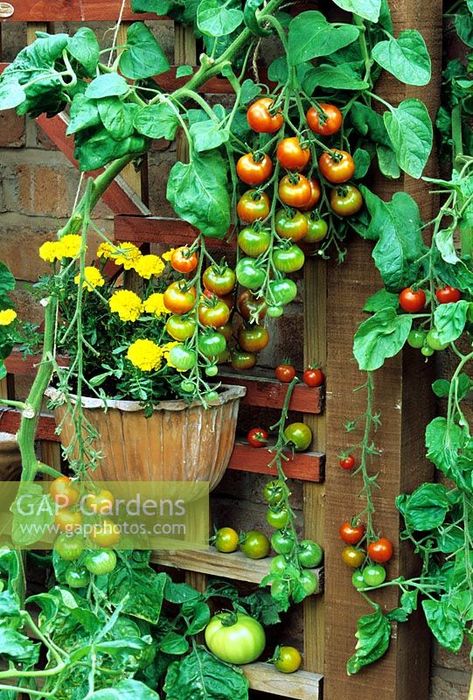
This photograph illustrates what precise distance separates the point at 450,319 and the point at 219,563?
0.62 m

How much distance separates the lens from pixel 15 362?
197cm

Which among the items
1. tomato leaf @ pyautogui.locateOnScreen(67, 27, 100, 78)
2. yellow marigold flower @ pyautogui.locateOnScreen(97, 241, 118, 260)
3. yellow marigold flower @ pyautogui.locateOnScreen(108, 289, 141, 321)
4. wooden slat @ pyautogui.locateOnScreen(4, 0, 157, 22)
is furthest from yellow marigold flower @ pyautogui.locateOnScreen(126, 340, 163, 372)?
wooden slat @ pyautogui.locateOnScreen(4, 0, 157, 22)

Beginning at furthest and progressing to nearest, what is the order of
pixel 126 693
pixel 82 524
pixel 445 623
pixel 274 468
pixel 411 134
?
pixel 274 468 → pixel 82 524 → pixel 445 623 → pixel 411 134 → pixel 126 693

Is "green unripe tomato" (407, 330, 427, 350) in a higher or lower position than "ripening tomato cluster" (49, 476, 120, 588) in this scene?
higher

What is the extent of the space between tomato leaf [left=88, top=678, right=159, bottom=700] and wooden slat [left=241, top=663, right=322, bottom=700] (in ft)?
2.12

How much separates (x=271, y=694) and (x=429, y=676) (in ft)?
0.89

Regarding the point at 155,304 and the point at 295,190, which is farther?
the point at 155,304

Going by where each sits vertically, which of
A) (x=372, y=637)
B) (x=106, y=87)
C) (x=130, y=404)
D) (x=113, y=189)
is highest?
(x=106, y=87)

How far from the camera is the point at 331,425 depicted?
1.74 meters

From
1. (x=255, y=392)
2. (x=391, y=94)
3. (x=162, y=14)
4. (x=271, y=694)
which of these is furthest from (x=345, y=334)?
(x=271, y=694)

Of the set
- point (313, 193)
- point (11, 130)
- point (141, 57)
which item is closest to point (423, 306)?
point (313, 193)

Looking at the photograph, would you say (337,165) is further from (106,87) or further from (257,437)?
(257,437)

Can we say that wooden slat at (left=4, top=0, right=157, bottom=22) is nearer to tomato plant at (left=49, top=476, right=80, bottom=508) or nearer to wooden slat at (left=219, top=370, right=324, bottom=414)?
wooden slat at (left=219, top=370, right=324, bottom=414)

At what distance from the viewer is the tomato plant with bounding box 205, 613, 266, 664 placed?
5.90 feet
